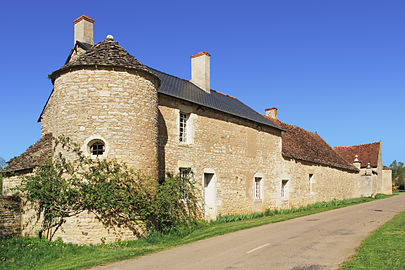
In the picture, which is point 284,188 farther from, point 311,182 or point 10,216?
point 10,216

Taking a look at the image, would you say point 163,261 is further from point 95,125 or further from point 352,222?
point 352,222

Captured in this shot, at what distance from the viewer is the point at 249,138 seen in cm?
1767

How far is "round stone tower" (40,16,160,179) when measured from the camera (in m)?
10.2

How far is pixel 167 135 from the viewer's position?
13047 millimetres

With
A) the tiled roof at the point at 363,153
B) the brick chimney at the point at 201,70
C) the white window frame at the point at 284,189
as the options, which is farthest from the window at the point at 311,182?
the tiled roof at the point at 363,153

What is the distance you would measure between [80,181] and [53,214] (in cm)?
129

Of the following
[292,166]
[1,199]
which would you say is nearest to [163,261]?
[1,199]

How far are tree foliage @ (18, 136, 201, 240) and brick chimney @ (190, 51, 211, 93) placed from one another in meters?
8.41

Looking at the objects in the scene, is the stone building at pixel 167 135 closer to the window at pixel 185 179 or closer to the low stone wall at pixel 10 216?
the window at pixel 185 179

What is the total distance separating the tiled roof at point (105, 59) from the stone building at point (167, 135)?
0.03 meters

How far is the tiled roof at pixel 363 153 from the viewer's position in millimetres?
37031

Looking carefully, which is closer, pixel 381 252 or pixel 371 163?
pixel 381 252

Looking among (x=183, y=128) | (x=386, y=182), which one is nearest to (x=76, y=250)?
(x=183, y=128)

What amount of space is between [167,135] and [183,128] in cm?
134
